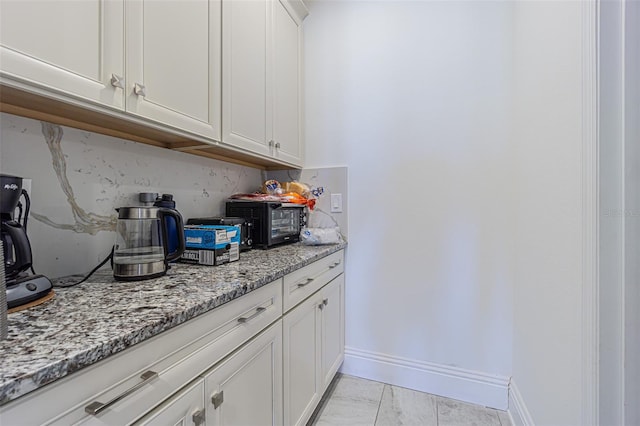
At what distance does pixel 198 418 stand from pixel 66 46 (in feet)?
3.35

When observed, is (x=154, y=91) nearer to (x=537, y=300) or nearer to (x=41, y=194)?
(x=41, y=194)

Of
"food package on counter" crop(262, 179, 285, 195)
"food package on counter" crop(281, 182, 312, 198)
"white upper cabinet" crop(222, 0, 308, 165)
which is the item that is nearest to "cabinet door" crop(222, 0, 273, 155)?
"white upper cabinet" crop(222, 0, 308, 165)

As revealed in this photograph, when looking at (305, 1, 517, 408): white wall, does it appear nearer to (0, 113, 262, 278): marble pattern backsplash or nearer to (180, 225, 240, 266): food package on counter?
(180, 225, 240, 266): food package on counter

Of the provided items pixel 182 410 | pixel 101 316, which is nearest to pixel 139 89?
pixel 101 316

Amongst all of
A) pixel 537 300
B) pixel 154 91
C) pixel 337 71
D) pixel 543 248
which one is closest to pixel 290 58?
pixel 337 71

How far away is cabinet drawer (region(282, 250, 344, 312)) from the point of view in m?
1.18

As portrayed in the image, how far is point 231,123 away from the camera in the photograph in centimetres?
135

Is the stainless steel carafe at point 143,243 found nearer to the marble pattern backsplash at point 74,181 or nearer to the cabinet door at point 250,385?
the marble pattern backsplash at point 74,181

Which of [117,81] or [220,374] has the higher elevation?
[117,81]

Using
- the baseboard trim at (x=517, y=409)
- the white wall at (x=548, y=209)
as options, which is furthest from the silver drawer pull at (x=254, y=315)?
the baseboard trim at (x=517, y=409)

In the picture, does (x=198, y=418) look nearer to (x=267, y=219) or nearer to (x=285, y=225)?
(x=267, y=219)

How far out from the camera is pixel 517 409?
1438mm

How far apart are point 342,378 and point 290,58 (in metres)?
2.13

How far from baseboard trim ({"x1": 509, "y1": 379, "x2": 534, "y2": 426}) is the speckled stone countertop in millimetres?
1351
